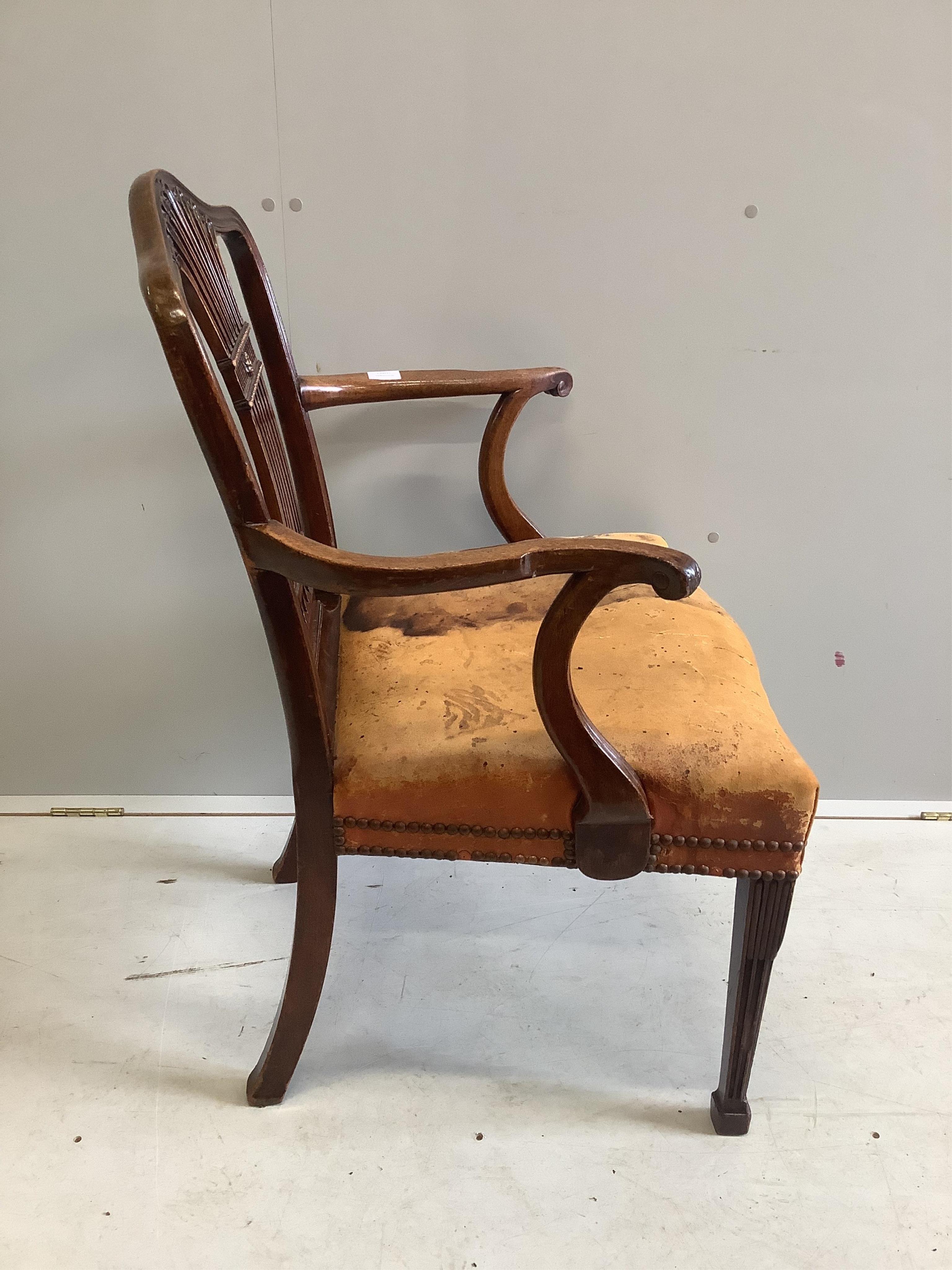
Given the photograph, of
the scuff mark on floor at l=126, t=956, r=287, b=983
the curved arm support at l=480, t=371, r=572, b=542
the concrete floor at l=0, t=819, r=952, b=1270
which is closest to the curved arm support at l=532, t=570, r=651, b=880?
the concrete floor at l=0, t=819, r=952, b=1270

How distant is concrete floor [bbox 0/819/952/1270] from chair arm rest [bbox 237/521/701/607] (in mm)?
707

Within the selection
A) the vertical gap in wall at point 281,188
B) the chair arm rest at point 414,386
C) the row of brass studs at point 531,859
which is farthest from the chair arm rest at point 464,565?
the vertical gap in wall at point 281,188

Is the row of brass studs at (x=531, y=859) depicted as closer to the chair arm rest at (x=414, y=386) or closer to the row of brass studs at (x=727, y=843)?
the row of brass studs at (x=727, y=843)

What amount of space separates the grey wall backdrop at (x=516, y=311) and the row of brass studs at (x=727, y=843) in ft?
2.31

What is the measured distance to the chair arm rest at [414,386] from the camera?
4.09 feet

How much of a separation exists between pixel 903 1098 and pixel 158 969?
3.45 feet

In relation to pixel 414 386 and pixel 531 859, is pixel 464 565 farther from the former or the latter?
pixel 414 386

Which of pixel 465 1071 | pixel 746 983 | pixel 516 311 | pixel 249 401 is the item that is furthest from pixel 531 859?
pixel 516 311

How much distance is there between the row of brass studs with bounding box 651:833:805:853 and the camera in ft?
3.01

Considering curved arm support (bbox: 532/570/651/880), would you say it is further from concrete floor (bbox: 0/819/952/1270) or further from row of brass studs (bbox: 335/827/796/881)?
concrete floor (bbox: 0/819/952/1270)

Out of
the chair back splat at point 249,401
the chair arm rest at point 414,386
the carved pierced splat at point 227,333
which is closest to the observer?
the chair back splat at point 249,401

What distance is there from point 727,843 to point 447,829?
291 mm

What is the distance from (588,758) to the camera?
2.85 feet

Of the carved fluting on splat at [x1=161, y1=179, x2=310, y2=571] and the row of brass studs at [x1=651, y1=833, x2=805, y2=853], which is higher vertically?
the carved fluting on splat at [x1=161, y1=179, x2=310, y2=571]
